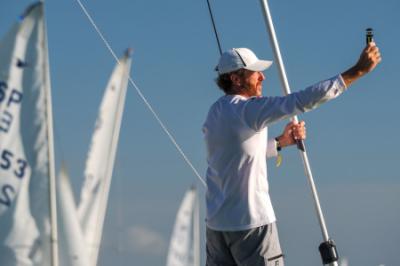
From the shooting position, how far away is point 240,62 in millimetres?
8406

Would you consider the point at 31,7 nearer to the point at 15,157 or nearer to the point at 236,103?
the point at 15,157

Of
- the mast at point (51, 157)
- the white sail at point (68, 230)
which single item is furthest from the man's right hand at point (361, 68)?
the white sail at point (68, 230)

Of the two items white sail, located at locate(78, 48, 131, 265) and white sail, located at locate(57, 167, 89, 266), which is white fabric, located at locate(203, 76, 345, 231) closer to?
white sail, located at locate(57, 167, 89, 266)

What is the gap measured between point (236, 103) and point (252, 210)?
0.88 m

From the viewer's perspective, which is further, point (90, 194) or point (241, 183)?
point (90, 194)

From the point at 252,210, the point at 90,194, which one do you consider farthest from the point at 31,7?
the point at 90,194

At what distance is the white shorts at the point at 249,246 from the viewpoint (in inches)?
322

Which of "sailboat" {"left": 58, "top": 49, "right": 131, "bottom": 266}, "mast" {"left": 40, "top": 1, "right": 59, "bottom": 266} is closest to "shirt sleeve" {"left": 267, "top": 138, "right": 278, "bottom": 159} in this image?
"sailboat" {"left": 58, "top": 49, "right": 131, "bottom": 266}

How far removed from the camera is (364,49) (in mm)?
8047

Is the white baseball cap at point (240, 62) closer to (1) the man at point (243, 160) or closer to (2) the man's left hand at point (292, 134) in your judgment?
(1) the man at point (243, 160)

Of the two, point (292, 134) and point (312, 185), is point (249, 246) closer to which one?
point (312, 185)

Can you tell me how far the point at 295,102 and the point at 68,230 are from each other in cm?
266

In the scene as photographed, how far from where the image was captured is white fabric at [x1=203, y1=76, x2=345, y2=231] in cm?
813

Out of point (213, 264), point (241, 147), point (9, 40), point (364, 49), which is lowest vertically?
point (213, 264)
